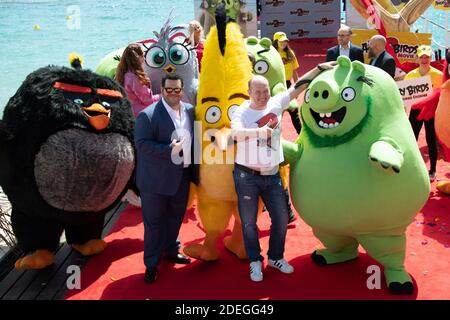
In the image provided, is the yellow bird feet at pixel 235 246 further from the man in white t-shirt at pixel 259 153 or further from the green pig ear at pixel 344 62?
the green pig ear at pixel 344 62

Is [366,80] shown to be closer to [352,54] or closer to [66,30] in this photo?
[352,54]

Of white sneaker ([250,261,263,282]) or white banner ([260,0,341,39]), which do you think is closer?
white sneaker ([250,261,263,282])

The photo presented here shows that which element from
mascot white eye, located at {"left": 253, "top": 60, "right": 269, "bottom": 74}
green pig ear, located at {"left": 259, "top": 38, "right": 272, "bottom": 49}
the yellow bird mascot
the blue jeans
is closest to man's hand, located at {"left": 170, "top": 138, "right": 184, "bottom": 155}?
the yellow bird mascot

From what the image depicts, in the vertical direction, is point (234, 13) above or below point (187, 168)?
below

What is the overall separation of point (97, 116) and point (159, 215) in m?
0.83

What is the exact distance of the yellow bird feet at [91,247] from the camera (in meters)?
4.62

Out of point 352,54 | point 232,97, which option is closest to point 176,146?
point 232,97

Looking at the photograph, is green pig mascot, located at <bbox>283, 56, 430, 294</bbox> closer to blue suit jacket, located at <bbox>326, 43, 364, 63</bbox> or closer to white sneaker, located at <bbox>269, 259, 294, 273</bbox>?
white sneaker, located at <bbox>269, 259, 294, 273</bbox>

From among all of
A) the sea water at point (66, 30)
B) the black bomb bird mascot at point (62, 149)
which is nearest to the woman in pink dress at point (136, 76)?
the black bomb bird mascot at point (62, 149)

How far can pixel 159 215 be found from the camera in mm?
4059

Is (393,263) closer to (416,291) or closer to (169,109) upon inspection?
(416,291)

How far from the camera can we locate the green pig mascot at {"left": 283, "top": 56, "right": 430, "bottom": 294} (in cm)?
362

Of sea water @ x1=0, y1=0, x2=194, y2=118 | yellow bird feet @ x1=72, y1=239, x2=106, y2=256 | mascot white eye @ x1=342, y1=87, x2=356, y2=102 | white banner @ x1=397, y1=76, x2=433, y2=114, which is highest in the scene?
mascot white eye @ x1=342, y1=87, x2=356, y2=102

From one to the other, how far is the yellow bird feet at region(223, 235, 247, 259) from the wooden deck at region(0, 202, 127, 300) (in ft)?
3.76
